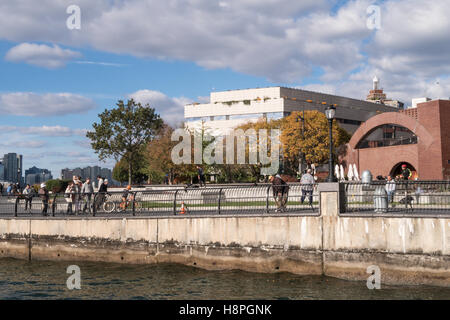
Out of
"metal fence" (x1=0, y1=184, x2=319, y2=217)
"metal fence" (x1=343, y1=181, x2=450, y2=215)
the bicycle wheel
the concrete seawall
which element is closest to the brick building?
"metal fence" (x1=0, y1=184, x2=319, y2=217)

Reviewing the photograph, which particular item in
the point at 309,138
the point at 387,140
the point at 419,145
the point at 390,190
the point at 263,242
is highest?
the point at 309,138

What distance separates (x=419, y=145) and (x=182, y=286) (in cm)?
3480

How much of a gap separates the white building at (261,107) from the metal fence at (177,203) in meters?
69.3

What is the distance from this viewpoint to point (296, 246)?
16.2m

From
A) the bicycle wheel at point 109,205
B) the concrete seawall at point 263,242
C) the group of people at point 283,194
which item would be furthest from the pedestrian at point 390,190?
the bicycle wheel at point 109,205

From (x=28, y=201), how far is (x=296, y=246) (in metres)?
13.4

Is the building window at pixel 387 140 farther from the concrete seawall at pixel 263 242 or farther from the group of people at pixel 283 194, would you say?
the concrete seawall at pixel 263 242

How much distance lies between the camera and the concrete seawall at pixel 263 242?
47.9 ft

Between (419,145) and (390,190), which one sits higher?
(419,145)

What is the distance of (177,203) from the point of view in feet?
63.5

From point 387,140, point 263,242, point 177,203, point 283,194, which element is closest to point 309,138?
point 387,140

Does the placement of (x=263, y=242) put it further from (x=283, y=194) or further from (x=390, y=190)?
(x=390, y=190)
